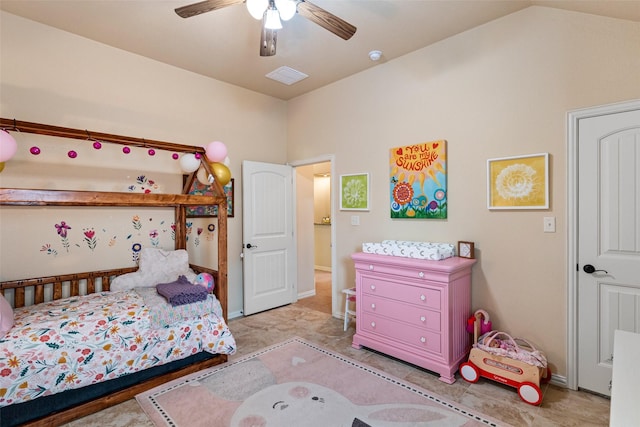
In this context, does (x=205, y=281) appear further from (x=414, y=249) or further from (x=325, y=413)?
(x=414, y=249)

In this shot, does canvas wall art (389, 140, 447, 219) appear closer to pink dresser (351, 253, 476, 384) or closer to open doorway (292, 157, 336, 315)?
pink dresser (351, 253, 476, 384)

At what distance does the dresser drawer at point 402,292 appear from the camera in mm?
2629

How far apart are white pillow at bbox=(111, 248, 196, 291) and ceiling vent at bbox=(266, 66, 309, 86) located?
2225 mm

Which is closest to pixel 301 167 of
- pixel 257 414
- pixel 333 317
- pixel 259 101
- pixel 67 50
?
pixel 259 101

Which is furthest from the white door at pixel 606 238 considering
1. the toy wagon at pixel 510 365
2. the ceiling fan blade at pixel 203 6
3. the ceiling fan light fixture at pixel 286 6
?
the ceiling fan blade at pixel 203 6

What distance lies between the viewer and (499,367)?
2385mm

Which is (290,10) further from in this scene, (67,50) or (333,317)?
(333,317)

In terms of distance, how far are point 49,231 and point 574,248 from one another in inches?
167

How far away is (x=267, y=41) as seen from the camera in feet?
7.35

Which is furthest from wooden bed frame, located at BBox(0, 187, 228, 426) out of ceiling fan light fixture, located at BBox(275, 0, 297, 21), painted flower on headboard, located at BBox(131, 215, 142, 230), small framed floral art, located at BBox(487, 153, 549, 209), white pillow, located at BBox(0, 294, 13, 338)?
small framed floral art, located at BBox(487, 153, 549, 209)

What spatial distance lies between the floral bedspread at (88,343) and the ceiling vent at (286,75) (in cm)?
265

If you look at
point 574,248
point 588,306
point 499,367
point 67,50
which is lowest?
point 499,367

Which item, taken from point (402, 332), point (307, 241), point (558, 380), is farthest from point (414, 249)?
point (307, 241)

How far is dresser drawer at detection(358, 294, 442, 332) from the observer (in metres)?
2.64
